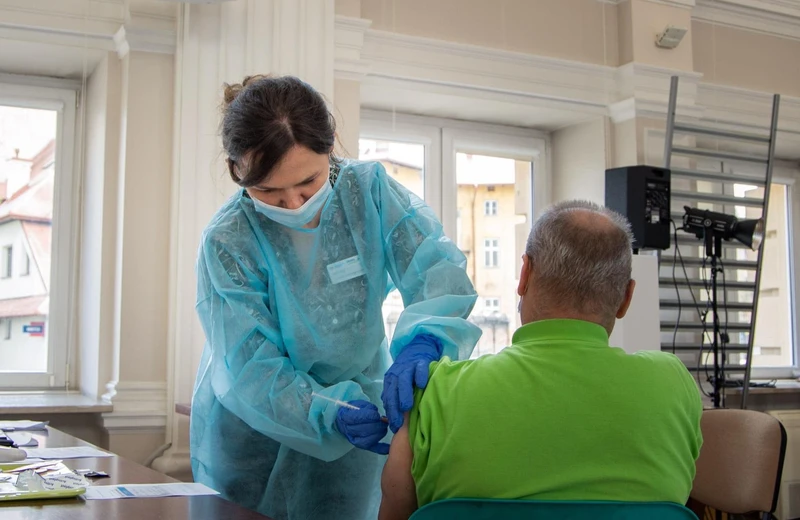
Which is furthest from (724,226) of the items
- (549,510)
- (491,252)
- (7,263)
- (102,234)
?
(549,510)

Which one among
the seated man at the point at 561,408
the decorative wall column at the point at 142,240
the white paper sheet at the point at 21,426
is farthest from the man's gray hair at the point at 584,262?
the decorative wall column at the point at 142,240

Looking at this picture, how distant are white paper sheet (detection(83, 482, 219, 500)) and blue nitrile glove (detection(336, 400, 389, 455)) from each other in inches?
9.2

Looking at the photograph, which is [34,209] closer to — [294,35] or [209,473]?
[294,35]

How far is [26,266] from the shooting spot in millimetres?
3373

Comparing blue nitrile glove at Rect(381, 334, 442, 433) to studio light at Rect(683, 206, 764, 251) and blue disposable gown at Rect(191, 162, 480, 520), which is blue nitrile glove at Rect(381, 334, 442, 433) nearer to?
blue disposable gown at Rect(191, 162, 480, 520)

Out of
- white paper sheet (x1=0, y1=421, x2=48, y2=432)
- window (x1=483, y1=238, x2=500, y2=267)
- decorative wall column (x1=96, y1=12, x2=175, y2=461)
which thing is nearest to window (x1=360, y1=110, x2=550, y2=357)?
window (x1=483, y1=238, x2=500, y2=267)

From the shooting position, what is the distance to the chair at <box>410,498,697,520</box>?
1.03 m

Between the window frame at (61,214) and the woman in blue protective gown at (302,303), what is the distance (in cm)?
175

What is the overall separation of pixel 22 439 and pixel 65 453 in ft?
0.83

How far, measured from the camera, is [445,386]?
1.22 metres

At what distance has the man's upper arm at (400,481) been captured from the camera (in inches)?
48.8

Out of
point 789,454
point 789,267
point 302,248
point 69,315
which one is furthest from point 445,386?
point 789,267

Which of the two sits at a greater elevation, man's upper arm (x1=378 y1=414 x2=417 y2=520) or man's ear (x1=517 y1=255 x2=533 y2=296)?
man's ear (x1=517 y1=255 x2=533 y2=296)

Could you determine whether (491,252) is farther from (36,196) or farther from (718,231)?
(36,196)
